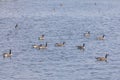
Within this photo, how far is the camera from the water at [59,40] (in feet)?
136

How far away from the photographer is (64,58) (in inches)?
1854

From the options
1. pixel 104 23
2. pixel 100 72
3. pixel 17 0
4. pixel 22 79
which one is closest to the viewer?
pixel 22 79

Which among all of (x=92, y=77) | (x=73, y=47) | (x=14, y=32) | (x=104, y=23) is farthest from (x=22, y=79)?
(x=104, y=23)

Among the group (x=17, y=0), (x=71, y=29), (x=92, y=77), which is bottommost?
(x=92, y=77)

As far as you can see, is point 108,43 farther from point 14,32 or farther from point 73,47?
point 14,32

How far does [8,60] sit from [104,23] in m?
29.3

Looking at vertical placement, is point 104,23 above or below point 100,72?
above

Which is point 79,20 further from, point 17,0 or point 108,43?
point 17,0

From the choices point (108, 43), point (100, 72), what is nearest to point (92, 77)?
point (100, 72)

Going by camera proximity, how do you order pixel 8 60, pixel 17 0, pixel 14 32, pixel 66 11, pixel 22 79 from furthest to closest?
pixel 17 0, pixel 66 11, pixel 14 32, pixel 8 60, pixel 22 79

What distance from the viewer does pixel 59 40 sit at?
57.3m

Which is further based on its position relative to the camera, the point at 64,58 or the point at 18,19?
the point at 18,19

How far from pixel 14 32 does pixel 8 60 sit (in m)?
17.4

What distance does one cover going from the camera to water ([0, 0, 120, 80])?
1634 inches
